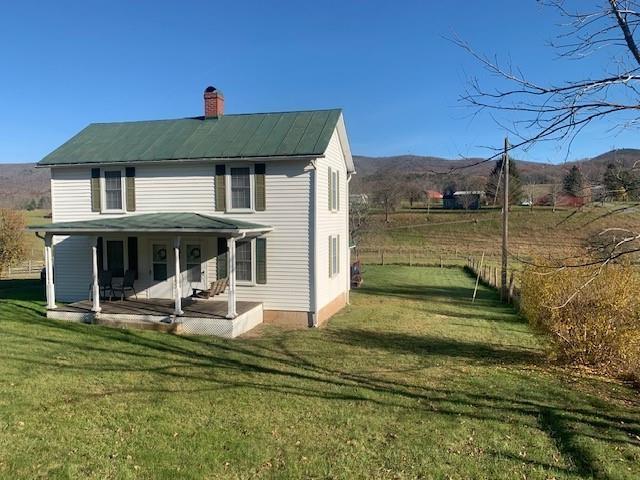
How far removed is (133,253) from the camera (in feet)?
48.3

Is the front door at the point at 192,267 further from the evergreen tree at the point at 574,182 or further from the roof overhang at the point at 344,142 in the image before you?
the evergreen tree at the point at 574,182

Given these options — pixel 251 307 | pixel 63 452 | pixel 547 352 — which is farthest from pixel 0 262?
pixel 547 352

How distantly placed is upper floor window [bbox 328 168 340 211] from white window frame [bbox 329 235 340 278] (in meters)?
1.04

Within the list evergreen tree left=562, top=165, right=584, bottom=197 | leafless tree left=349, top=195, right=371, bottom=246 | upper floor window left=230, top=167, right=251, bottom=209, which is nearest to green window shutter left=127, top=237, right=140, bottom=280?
upper floor window left=230, top=167, right=251, bottom=209

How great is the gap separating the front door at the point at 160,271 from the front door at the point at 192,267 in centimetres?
48

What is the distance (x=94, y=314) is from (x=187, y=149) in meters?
5.44

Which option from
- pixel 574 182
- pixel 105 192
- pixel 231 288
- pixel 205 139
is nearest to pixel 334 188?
pixel 205 139

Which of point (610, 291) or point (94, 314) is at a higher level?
point (610, 291)

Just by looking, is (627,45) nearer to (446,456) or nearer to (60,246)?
(446,456)

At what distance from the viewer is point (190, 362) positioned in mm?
9391

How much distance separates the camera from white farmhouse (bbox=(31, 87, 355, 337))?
42.7 ft

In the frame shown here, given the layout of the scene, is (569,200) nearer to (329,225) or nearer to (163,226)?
(163,226)

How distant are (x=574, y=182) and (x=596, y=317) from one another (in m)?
5.81

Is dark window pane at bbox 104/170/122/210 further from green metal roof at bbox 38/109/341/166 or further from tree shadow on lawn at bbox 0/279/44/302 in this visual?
tree shadow on lawn at bbox 0/279/44/302
